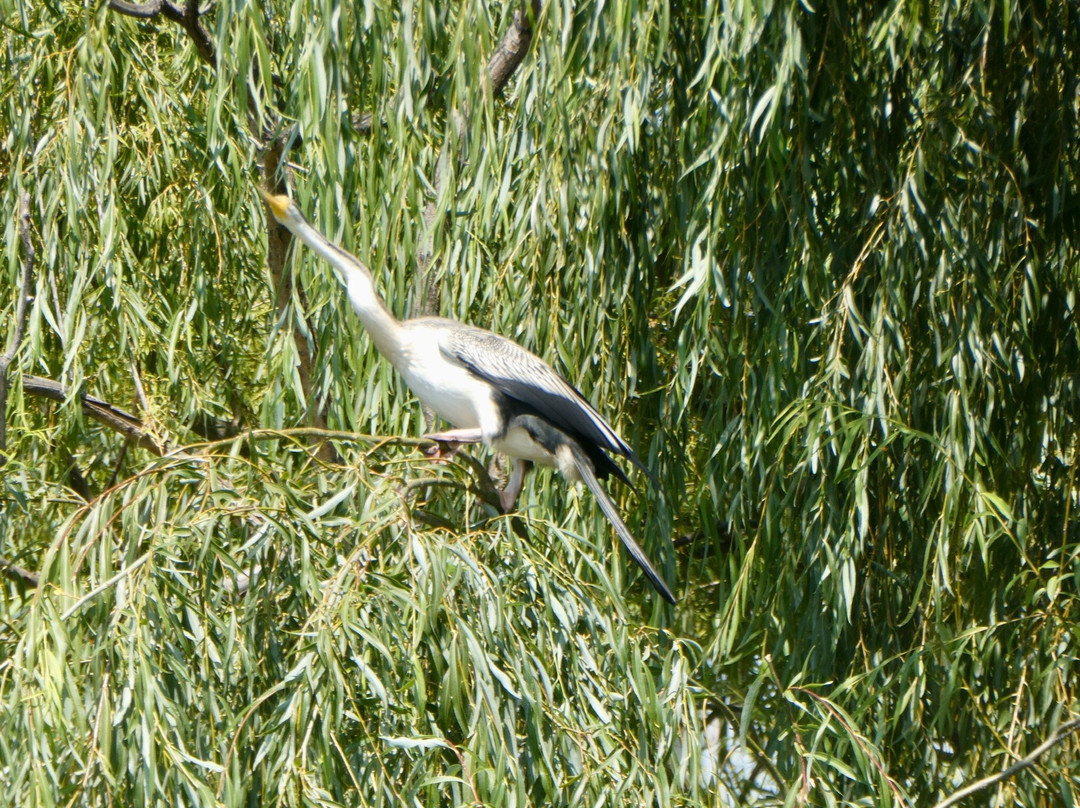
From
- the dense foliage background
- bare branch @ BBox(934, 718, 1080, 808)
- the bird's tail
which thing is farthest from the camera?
the bird's tail

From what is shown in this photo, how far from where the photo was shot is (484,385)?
3.23 m

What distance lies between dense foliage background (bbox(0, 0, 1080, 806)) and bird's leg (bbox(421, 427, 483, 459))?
0.06 meters

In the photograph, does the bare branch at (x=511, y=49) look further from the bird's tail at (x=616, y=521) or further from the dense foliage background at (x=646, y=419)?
the bird's tail at (x=616, y=521)

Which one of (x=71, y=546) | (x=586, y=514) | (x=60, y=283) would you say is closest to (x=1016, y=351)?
(x=586, y=514)

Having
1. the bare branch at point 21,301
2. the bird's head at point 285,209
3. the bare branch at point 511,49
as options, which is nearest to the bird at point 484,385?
the bird's head at point 285,209

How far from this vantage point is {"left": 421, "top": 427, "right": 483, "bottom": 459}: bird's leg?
3.01m

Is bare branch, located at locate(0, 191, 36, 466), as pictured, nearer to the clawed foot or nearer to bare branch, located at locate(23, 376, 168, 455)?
bare branch, located at locate(23, 376, 168, 455)

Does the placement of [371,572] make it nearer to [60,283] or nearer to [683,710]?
[683,710]

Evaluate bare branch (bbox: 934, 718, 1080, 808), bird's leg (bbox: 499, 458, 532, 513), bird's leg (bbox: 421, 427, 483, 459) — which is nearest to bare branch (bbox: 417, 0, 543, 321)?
bird's leg (bbox: 421, 427, 483, 459)

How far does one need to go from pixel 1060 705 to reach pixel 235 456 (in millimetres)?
1635

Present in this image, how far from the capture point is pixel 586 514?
10.2 feet

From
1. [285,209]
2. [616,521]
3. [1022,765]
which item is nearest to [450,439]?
[616,521]

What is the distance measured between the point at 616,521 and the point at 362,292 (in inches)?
31.8

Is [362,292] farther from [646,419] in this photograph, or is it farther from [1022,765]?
[1022,765]
